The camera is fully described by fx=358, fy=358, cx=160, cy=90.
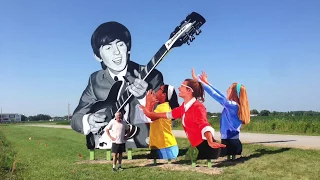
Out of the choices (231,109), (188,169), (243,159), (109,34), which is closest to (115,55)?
(109,34)

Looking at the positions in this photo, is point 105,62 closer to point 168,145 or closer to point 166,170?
point 168,145

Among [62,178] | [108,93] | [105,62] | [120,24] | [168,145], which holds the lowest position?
[62,178]

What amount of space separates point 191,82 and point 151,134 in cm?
218

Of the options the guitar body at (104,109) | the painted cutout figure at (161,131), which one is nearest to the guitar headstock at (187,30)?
the painted cutout figure at (161,131)

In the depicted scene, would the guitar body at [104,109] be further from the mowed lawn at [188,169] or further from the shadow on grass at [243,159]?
the shadow on grass at [243,159]

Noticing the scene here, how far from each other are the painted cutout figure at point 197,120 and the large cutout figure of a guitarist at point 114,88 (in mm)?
1814

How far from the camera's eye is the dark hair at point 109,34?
1142 centimetres

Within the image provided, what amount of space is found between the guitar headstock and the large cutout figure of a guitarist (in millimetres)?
109

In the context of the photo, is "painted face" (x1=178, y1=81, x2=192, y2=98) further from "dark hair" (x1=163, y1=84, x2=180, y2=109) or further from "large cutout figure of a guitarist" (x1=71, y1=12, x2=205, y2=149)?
"large cutout figure of a guitarist" (x1=71, y1=12, x2=205, y2=149)

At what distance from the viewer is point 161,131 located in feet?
33.2

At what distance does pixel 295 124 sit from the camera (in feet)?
78.9

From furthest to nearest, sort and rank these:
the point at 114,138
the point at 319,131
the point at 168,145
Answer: the point at 319,131 → the point at 168,145 → the point at 114,138

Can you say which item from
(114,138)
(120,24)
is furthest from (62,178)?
(120,24)

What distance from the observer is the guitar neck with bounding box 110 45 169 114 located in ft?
34.7
